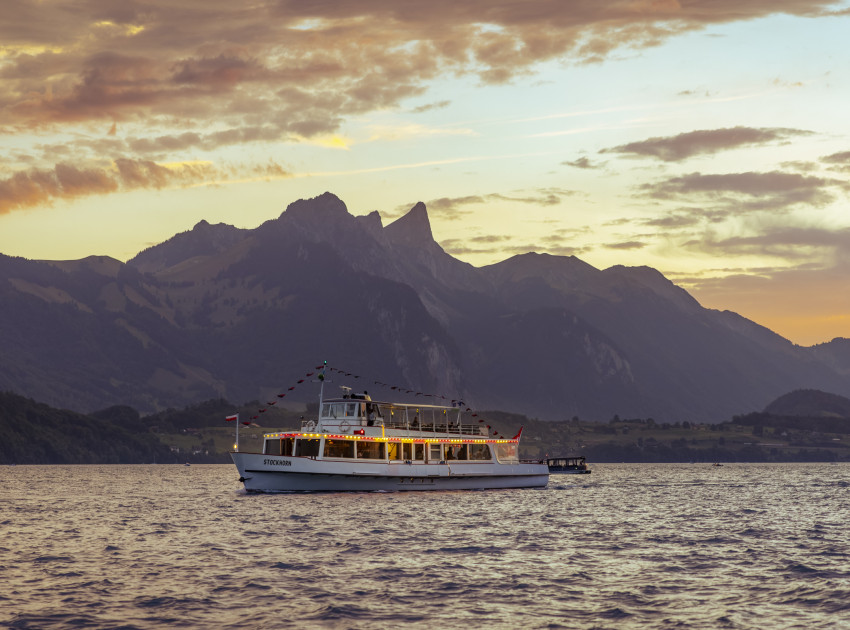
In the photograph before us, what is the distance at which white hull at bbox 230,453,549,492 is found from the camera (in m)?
106

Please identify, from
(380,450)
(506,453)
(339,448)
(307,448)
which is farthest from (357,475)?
(506,453)

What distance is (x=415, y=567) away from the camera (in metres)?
56.3

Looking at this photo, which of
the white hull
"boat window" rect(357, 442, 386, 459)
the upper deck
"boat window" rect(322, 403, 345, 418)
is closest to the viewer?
the white hull

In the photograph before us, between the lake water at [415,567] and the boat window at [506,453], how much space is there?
76.2ft

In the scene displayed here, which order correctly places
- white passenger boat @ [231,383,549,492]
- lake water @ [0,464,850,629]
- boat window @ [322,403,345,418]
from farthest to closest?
boat window @ [322,403,345,418], white passenger boat @ [231,383,549,492], lake water @ [0,464,850,629]

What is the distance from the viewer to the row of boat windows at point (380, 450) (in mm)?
108312

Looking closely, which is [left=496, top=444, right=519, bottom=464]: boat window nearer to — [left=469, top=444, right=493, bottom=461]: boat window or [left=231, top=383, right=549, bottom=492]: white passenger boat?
[left=231, top=383, right=549, bottom=492]: white passenger boat

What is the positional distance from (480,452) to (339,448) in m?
22.5

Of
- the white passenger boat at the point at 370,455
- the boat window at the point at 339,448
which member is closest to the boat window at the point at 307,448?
the white passenger boat at the point at 370,455

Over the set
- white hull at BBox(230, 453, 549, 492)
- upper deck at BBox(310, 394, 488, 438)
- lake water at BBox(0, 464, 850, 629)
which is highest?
upper deck at BBox(310, 394, 488, 438)

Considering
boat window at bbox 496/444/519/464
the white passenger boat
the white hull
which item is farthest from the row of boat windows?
boat window at bbox 496/444/519/464

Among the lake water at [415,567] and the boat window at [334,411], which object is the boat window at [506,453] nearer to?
the lake water at [415,567]

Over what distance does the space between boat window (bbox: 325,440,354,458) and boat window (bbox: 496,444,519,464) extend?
2464 cm

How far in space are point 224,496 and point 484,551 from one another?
70236 mm
